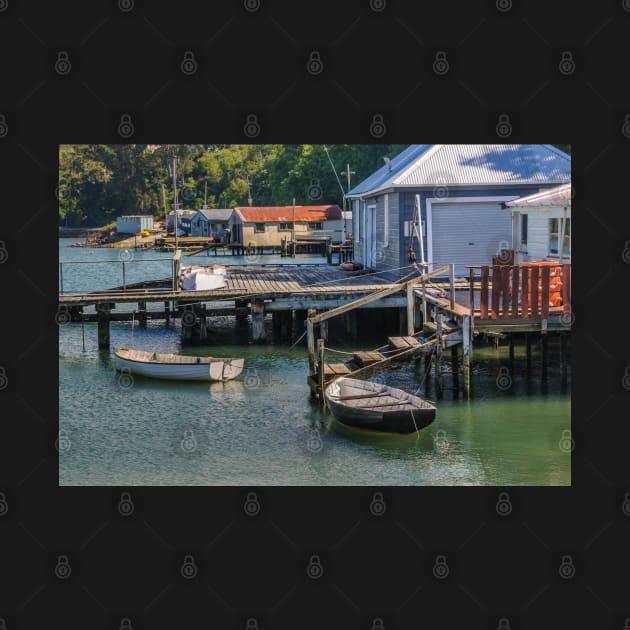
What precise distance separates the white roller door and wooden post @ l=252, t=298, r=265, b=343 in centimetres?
550

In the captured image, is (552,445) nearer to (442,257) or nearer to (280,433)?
(280,433)

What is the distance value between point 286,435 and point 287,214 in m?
58.4

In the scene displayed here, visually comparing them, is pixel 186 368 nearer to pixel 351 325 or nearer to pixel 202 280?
pixel 202 280

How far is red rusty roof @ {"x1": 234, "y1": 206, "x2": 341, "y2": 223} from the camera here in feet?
246

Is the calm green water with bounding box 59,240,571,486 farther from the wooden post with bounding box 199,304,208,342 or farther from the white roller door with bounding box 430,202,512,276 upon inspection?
the white roller door with bounding box 430,202,512,276

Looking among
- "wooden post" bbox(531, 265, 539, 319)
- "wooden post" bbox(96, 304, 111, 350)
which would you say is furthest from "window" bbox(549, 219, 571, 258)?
"wooden post" bbox(96, 304, 111, 350)

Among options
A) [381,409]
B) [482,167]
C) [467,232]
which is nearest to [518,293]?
[381,409]

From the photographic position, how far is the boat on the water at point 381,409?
60.0ft

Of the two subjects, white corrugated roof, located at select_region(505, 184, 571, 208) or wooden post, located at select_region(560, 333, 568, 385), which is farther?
white corrugated roof, located at select_region(505, 184, 571, 208)

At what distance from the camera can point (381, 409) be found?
18438mm

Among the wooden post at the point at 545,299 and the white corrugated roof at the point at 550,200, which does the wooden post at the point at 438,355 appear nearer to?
the wooden post at the point at 545,299

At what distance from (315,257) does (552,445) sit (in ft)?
170

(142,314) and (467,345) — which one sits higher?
(467,345)

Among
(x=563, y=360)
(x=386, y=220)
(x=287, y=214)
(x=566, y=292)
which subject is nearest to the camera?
(x=566, y=292)
